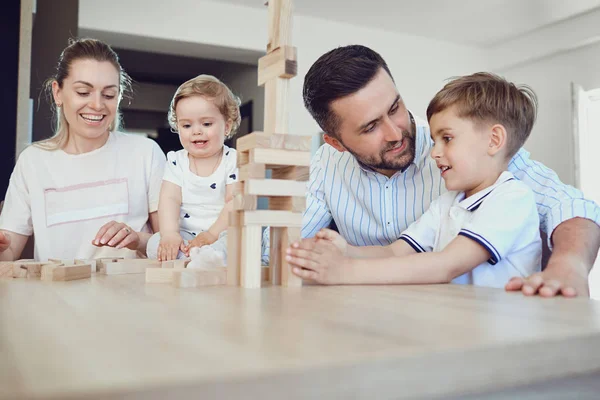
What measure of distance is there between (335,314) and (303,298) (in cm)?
14

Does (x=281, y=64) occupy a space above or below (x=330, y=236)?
above

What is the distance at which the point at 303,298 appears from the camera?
65cm

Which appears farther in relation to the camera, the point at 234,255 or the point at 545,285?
the point at 234,255

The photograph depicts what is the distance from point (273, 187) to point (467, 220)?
1.73 ft

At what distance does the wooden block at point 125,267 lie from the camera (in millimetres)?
997

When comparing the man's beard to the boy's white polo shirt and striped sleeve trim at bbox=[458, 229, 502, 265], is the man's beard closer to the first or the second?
the boy's white polo shirt

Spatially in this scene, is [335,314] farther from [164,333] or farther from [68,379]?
[68,379]

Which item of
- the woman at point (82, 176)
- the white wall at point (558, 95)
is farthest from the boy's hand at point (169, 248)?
the white wall at point (558, 95)

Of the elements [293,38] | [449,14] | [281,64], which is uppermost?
[449,14]

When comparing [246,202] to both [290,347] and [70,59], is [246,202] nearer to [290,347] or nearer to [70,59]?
[290,347]

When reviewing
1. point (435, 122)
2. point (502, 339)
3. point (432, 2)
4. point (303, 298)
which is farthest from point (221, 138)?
point (432, 2)

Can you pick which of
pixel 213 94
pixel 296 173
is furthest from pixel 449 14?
pixel 296 173

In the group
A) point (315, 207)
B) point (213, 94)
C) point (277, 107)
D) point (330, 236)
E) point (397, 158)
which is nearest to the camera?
point (277, 107)

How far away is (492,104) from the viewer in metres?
1.26
